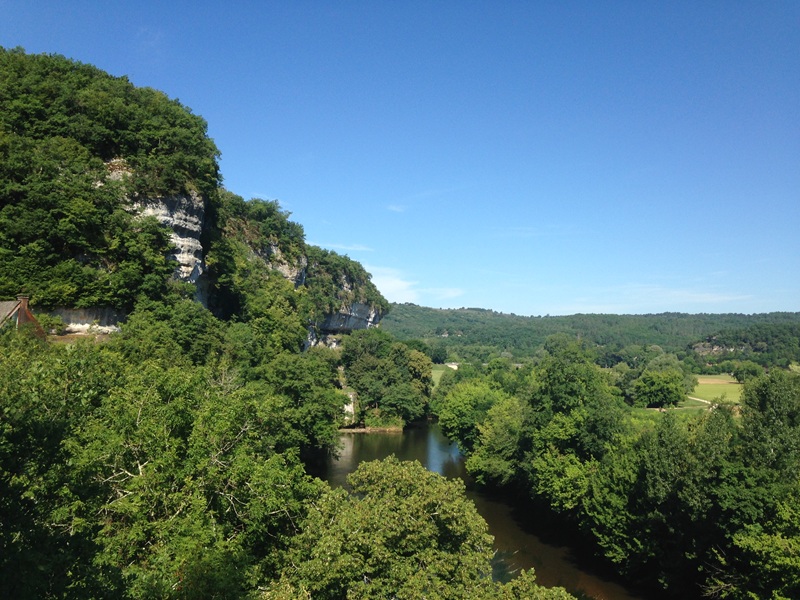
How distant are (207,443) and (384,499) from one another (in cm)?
524

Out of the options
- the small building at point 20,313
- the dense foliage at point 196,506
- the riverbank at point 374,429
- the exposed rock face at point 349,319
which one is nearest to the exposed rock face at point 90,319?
the small building at point 20,313

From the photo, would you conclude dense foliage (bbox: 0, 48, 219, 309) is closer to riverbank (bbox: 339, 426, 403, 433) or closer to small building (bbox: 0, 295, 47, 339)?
small building (bbox: 0, 295, 47, 339)

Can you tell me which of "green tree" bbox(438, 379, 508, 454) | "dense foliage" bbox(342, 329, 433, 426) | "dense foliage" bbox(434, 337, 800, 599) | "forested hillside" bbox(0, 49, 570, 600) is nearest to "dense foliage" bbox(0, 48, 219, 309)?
"forested hillside" bbox(0, 49, 570, 600)

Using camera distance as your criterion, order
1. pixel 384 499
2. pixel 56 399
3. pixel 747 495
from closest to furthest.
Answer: pixel 56 399 < pixel 384 499 < pixel 747 495

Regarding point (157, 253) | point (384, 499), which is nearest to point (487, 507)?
point (384, 499)

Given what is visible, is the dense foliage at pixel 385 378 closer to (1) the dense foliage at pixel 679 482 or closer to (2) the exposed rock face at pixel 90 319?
(1) the dense foliage at pixel 679 482

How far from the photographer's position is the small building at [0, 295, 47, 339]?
23172mm

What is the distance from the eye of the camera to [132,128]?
34.1 m

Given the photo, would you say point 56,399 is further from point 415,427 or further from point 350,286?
point 350,286

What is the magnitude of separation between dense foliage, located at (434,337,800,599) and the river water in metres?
1.54

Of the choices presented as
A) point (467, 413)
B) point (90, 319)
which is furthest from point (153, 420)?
point (467, 413)

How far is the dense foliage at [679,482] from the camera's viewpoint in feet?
55.0

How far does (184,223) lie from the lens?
112ft

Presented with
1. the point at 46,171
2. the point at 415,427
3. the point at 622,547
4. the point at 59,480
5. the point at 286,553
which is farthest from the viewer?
the point at 415,427
